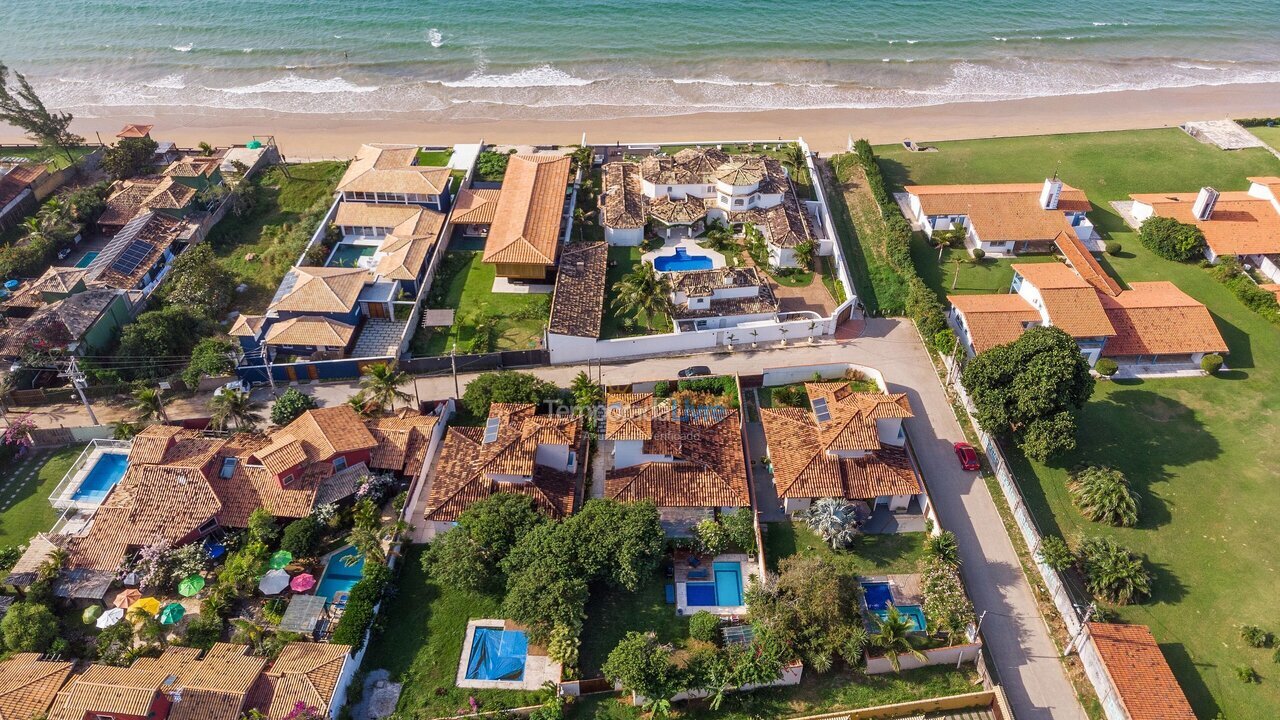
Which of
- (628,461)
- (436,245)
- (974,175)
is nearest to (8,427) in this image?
(436,245)

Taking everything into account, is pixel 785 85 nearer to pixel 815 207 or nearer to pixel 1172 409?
pixel 815 207

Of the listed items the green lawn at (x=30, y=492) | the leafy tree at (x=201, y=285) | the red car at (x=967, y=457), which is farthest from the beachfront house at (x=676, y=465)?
Result: the leafy tree at (x=201, y=285)

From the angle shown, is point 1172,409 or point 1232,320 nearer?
point 1172,409

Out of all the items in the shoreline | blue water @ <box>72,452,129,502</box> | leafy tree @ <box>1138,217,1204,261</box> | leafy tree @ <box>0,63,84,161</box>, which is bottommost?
blue water @ <box>72,452,129,502</box>

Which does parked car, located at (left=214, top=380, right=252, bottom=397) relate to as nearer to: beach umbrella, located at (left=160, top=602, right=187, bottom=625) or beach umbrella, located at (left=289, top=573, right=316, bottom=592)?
beach umbrella, located at (left=160, top=602, right=187, bottom=625)

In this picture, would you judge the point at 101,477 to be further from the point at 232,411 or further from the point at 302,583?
the point at 302,583

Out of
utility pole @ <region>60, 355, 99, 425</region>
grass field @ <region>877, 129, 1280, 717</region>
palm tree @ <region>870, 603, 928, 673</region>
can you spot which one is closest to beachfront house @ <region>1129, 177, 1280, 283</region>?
grass field @ <region>877, 129, 1280, 717</region>

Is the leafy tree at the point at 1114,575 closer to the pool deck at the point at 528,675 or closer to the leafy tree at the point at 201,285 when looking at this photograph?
the pool deck at the point at 528,675
